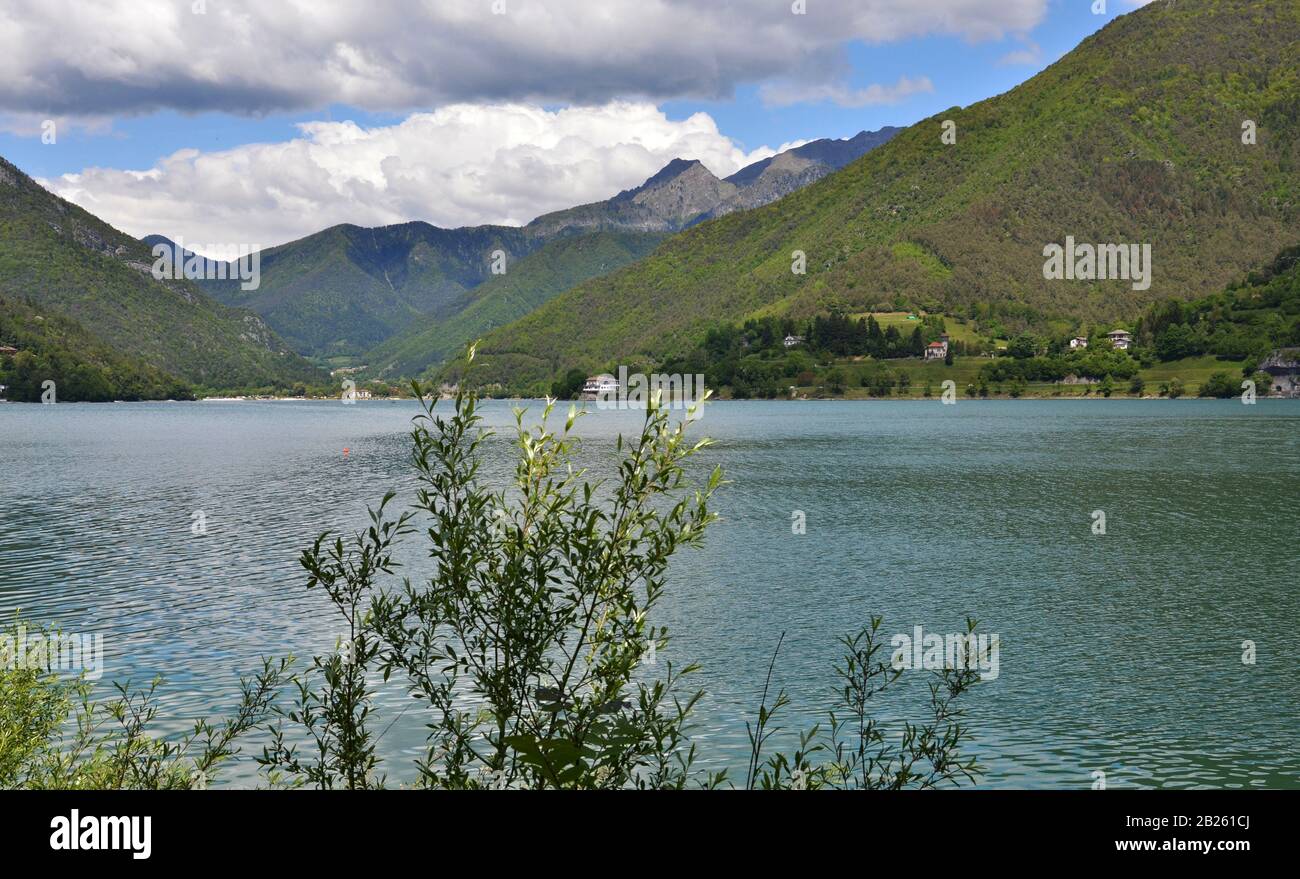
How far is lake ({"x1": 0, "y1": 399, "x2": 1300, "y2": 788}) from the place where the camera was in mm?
23156

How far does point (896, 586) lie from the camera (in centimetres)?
3972

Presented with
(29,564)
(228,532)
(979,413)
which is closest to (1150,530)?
(228,532)

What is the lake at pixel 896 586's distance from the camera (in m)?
23.2

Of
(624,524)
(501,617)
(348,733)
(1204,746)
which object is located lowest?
(1204,746)

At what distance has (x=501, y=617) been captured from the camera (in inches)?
386

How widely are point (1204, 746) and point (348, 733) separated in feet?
63.0

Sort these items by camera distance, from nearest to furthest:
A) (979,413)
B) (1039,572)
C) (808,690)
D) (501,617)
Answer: (501,617)
(808,690)
(1039,572)
(979,413)

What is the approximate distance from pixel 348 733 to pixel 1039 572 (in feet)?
124
